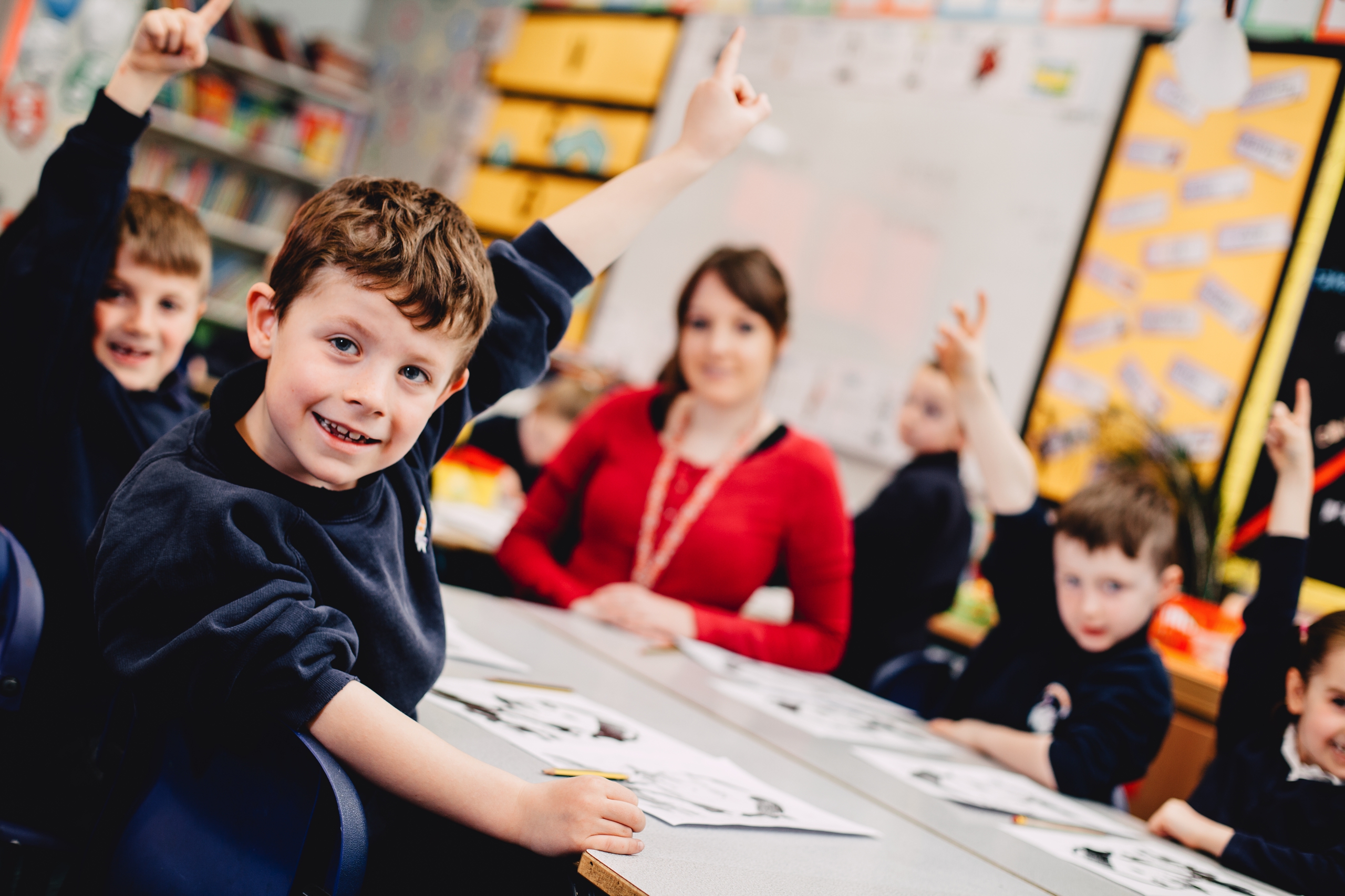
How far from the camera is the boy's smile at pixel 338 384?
894mm

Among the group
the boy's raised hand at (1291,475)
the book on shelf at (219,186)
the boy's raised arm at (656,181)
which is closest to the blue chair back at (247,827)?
the boy's raised arm at (656,181)

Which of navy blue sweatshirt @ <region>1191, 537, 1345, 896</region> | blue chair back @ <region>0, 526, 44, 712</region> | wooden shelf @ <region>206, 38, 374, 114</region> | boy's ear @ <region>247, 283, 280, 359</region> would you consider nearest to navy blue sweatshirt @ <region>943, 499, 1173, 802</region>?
navy blue sweatshirt @ <region>1191, 537, 1345, 896</region>

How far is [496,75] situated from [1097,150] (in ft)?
11.0

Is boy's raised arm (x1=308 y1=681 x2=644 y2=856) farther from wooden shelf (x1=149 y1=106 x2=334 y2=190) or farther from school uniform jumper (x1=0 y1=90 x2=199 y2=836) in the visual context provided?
wooden shelf (x1=149 y1=106 x2=334 y2=190)

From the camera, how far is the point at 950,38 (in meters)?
4.09

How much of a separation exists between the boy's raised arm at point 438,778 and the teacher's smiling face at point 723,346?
4.12ft

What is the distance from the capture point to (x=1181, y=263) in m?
3.41

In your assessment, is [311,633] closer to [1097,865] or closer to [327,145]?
[1097,865]

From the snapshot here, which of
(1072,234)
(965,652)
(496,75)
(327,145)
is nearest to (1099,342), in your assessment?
(1072,234)

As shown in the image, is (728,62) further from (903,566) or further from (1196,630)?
(1196,630)

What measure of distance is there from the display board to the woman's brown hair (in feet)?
6.06

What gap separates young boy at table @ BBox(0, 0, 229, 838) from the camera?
127 centimetres

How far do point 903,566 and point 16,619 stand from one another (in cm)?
192

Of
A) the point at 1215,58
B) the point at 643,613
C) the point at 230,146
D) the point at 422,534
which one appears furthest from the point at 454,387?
the point at 230,146
